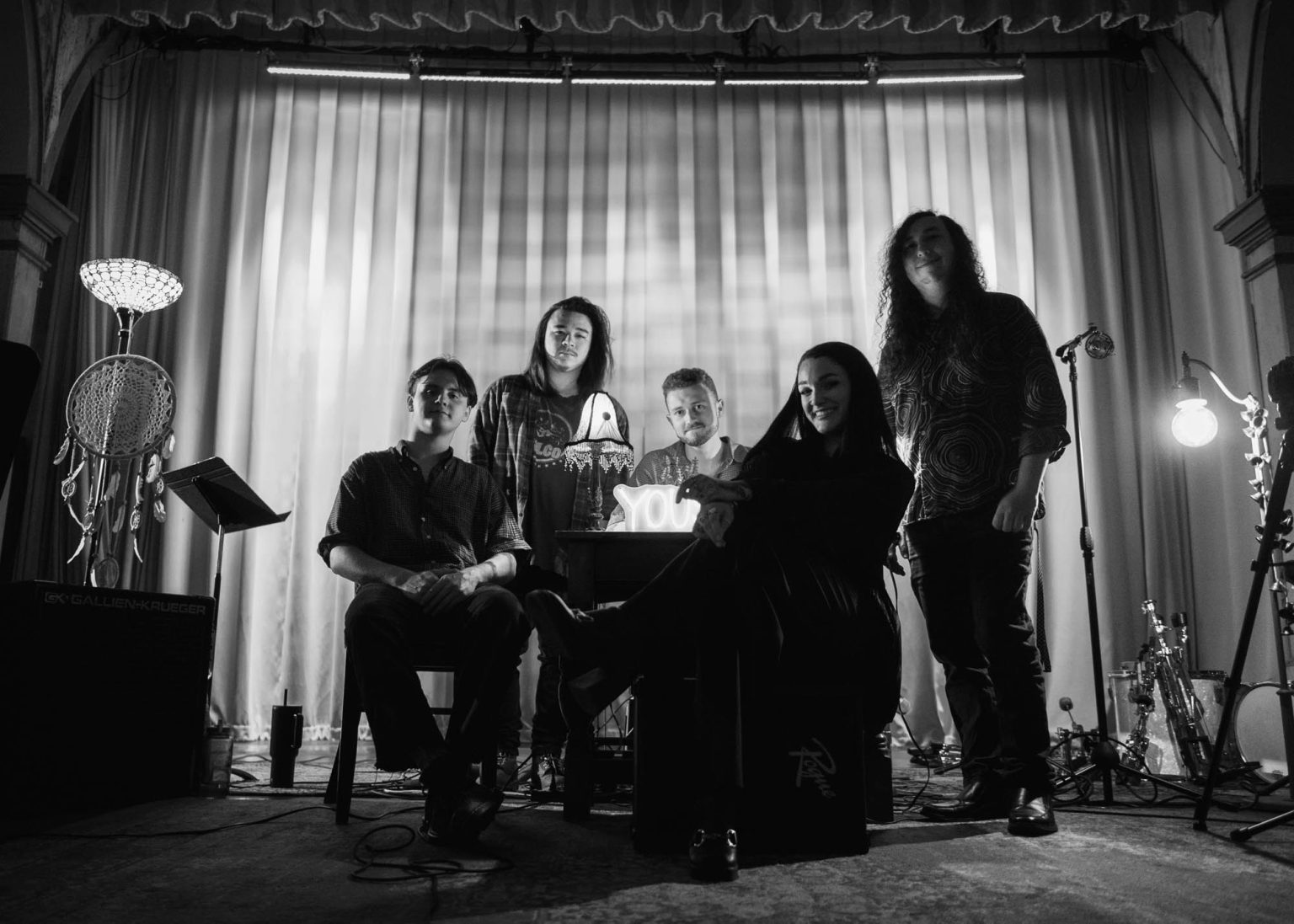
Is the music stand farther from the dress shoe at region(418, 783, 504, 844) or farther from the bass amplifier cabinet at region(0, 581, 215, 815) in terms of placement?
the dress shoe at region(418, 783, 504, 844)

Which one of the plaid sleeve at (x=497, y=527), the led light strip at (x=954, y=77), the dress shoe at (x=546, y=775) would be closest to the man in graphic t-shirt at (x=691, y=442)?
the plaid sleeve at (x=497, y=527)

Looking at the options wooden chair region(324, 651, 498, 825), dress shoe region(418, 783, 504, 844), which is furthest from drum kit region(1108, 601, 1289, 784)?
dress shoe region(418, 783, 504, 844)

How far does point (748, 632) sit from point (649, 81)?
3.78 m

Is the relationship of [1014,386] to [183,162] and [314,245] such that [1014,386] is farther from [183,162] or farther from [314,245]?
[183,162]

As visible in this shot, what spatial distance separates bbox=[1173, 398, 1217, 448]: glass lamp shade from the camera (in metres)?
3.36

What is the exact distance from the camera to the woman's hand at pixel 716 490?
198cm

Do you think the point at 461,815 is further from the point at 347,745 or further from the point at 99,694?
the point at 99,694

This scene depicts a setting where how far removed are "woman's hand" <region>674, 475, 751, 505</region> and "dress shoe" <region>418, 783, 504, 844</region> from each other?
75 centimetres

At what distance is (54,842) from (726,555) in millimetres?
1556

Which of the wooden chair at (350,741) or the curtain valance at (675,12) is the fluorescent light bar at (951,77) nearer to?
the curtain valance at (675,12)

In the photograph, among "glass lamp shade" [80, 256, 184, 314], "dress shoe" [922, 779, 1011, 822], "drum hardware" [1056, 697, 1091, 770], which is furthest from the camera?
"glass lamp shade" [80, 256, 184, 314]

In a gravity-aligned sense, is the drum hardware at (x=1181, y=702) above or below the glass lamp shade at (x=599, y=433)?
below

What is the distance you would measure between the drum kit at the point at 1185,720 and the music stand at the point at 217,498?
9.97 ft

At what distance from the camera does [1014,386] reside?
2.48 metres
